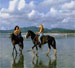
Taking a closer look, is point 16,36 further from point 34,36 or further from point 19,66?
point 19,66

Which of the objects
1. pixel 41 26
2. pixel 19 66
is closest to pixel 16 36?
pixel 41 26

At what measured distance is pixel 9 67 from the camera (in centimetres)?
938

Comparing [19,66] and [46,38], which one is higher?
[46,38]

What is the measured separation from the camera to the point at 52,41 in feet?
45.2

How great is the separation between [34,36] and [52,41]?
1385mm

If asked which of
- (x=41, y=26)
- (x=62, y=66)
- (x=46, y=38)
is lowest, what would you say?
(x=62, y=66)

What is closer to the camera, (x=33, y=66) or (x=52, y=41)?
(x=33, y=66)

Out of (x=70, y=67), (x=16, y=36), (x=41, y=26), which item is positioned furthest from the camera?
(x=16, y=36)

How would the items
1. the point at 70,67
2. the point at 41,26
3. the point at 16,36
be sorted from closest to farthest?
the point at 70,67 → the point at 41,26 → the point at 16,36

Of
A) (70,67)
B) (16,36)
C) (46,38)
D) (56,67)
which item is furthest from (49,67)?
(16,36)

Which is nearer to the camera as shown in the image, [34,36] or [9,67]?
[9,67]

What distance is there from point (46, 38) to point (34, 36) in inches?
35.1

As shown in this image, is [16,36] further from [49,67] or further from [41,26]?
[49,67]

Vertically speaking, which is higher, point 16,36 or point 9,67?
point 16,36
